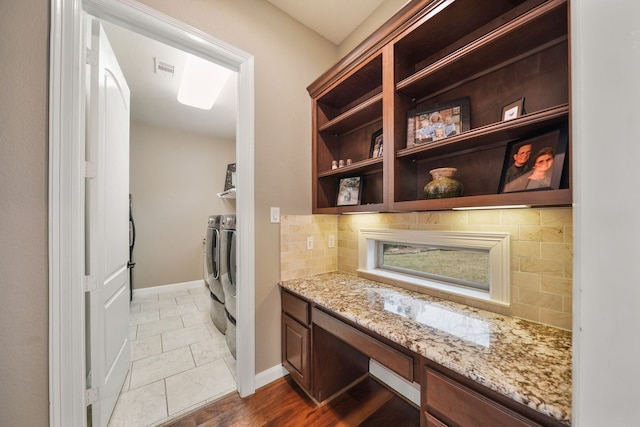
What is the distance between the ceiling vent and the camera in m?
2.34

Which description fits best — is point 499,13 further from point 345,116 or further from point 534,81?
point 345,116

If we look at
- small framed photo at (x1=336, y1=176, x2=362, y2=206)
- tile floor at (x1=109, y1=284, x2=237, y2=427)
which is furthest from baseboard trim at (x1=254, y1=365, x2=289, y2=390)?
small framed photo at (x1=336, y1=176, x2=362, y2=206)

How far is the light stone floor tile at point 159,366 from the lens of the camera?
1.87 meters

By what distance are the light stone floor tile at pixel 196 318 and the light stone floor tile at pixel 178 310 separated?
0.12 metres

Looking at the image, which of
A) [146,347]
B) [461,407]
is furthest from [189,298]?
[461,407]

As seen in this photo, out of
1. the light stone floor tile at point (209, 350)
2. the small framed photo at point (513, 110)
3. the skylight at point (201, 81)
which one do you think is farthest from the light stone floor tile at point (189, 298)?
the small framed photo at point (513, 110)

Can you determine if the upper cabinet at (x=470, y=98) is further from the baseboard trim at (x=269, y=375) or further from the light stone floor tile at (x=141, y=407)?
the light stone floor tile at (x=141, y=407)

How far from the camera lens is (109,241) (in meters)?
1.47

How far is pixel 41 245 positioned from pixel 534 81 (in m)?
2.44

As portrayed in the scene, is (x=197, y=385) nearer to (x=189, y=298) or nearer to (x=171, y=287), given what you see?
(x=189, y=298)

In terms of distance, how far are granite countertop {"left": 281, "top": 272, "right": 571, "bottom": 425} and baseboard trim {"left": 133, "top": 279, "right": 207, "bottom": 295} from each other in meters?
3.55

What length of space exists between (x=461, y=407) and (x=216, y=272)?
8.38 ft

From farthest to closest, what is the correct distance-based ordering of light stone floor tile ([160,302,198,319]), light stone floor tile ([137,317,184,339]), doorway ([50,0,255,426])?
light stone floor tile ([160,302,198,319]), light stone floor tile ([137,317,184,339]), doorway ([50,0,255,426])

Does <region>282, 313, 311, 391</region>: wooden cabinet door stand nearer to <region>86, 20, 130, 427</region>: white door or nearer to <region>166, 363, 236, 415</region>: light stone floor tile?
<region>166, 363, 236, 415</region>: light stone floor tile
